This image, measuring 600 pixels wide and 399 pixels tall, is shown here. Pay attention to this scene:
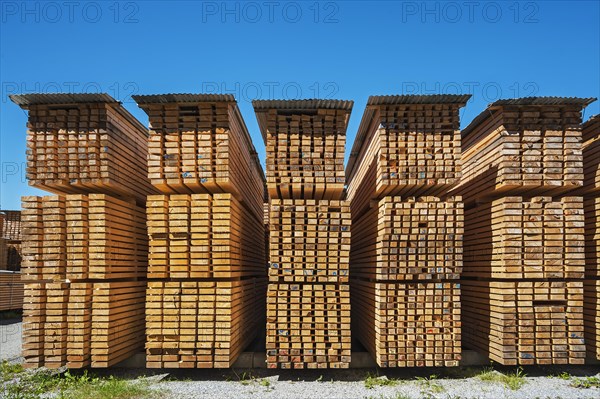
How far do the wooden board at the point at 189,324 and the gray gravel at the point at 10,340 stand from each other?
4552 mm

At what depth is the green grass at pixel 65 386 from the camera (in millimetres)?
7367

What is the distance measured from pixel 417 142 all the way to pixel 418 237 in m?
2.13

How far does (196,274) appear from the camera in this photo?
8391mm

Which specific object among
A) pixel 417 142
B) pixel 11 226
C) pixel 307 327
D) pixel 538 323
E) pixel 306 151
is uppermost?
pixel 417 142

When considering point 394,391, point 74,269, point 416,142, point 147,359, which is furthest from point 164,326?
point 416,142

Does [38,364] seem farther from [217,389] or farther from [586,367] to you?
[586,367]

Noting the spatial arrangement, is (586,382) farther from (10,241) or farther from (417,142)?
(10,241)

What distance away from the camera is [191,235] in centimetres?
843

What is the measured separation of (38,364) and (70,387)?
1.12 meters

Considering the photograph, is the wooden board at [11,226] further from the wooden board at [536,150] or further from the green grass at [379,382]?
the wooden board at [536,150]

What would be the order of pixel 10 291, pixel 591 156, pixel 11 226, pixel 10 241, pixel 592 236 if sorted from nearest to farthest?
1. pixel 592 236
2. pixel 591 156
3. pixel 10 291
4. pixel 10 241
5. pixel 11 226

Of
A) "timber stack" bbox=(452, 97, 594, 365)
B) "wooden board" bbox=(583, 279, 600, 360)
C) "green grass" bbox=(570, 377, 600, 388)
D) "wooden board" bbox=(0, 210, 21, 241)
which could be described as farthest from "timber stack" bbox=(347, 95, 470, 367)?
"wooden board" bbox=(0, 210, 21, 241)

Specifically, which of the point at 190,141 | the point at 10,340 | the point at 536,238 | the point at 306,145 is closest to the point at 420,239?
the point at 536,238

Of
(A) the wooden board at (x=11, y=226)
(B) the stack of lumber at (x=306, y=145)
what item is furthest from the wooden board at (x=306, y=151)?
(A) the wooden board at (x=11, y=226)
